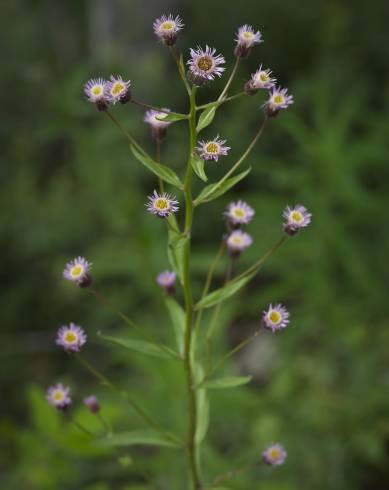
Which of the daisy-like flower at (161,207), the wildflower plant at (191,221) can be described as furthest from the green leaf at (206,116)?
the daisy-like flower at (161,207)

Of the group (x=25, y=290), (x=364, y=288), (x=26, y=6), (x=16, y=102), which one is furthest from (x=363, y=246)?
(x=26, y=6)

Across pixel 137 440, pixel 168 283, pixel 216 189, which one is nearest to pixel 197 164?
pixel 216 189

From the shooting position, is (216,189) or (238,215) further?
(238,215)

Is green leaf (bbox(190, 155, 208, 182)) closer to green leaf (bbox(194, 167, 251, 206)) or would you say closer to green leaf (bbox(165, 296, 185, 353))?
green leaf (bbox(194, 167, 251, 206))

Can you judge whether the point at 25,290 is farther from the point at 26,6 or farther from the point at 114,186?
the point at 26,6

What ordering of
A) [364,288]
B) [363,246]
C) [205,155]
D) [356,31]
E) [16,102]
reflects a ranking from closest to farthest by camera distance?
[205,155], [364,288], [363,246], [16,102], [356,31]

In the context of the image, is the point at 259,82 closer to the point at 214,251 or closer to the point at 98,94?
the point at 98,94
